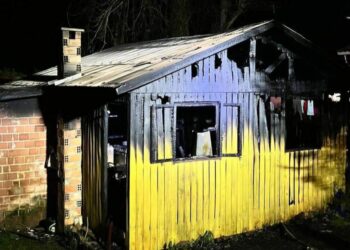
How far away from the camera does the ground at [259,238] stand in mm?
9633

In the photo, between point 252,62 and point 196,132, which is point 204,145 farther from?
point 252,62

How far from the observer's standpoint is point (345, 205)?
11.9 m

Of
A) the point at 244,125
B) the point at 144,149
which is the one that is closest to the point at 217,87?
the point at 244,125

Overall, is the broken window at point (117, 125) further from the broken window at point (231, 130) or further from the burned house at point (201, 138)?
the broken window at point (231, 130)

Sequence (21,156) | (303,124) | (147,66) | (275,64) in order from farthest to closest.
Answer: (303,124), (275,64), (21,156), (147,66)

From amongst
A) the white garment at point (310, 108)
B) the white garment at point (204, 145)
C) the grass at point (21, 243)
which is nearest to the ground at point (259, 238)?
the grass at point (21, 243)

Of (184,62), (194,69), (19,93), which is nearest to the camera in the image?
(184,62)

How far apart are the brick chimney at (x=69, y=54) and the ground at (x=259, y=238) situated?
11.5 feet

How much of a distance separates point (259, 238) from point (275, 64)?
3.83 meters

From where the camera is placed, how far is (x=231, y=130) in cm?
1017

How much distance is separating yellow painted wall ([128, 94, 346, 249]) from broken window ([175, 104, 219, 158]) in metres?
0.28

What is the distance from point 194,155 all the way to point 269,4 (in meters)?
17.4

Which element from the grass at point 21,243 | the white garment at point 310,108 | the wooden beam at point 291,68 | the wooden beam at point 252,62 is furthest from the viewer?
the white garment at point 310,108

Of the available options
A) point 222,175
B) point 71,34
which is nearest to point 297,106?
point 222,175
